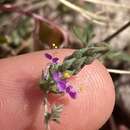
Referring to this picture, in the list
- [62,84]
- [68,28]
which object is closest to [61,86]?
[62,84]

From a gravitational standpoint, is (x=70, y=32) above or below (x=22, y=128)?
above

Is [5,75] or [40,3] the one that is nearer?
[5,75]

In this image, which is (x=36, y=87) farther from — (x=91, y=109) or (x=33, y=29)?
(x=33, y=29)

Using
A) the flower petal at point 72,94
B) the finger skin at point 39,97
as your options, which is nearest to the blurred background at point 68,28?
the finger skin at point 39,97

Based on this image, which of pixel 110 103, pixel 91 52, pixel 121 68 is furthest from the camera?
Result: pixel 121 68

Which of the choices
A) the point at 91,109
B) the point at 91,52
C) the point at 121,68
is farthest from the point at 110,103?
the point at 121,68

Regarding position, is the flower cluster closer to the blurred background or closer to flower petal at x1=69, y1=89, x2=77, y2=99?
flower petal at x1=69, y1=89, x2=77, y2=99

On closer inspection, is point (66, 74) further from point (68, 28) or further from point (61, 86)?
point (68, 28)

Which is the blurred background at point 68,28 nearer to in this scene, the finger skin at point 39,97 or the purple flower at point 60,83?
the finger skin at point 39,97
